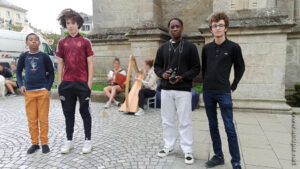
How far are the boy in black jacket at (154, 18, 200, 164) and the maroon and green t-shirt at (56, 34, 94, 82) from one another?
3.63ft

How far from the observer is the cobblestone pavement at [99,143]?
10.0 ft

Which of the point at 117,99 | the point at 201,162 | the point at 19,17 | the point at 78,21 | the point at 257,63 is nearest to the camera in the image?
the point at 201,162

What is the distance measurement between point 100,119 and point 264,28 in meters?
4.72

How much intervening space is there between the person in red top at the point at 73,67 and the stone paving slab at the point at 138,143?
38 centimetres

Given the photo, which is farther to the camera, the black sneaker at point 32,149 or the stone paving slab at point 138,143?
the black sneaker at point 32,149

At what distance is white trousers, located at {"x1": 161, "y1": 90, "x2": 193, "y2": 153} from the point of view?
10.1 feet

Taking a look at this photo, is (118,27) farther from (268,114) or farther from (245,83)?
(268,114)

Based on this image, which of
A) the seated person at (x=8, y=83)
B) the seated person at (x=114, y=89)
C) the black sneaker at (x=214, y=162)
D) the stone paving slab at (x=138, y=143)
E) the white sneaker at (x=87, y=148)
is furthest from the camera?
the seated person at (x=8, y=83)

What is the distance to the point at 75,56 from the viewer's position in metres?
3.26

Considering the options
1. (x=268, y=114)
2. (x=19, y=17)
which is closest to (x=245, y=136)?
(x=268, y=114)

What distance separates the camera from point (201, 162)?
122 inches

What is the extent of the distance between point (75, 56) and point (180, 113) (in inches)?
67.9

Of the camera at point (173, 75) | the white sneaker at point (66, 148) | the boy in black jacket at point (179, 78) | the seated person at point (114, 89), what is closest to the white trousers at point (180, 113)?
the boy in black jacket at point (179, 78)

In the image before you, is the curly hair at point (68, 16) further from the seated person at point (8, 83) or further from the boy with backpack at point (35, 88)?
the seated person at point (8, 83)
